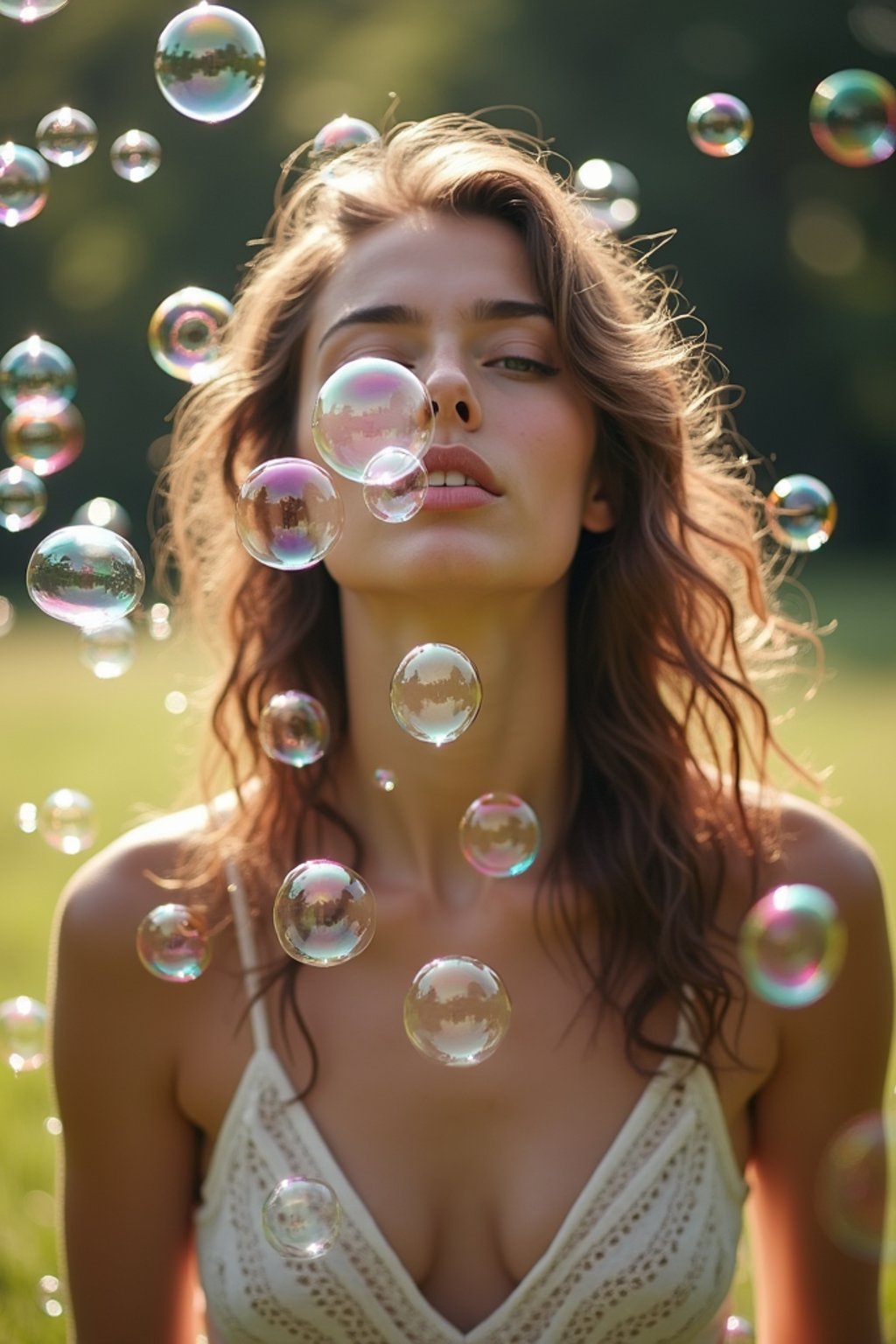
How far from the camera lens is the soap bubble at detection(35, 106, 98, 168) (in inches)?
116

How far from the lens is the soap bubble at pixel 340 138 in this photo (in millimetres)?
2826

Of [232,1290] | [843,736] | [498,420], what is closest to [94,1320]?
[232,1290]

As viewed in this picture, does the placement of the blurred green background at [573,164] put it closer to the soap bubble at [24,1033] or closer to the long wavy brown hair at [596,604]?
the long wavy brown hair at [596,604]

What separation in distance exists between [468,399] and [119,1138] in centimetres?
117

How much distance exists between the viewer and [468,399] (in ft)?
7.41

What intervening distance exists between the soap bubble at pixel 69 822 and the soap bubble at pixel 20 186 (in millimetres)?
1001

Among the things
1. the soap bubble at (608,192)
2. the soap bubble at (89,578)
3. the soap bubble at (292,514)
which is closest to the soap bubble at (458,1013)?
the soap bubble at (292,514)

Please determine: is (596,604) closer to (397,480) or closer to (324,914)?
(397,480)

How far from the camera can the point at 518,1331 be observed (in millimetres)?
2254

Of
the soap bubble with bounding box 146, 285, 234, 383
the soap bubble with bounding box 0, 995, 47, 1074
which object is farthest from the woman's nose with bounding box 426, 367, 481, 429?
the soap bubble with bounding box 0, 995, 47, 1074

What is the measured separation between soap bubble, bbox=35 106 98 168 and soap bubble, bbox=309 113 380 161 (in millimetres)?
392

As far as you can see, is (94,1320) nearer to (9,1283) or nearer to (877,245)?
(9,1283)

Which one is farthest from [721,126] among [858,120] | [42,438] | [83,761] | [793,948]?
[83,761]

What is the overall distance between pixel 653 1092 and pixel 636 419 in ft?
3.18
